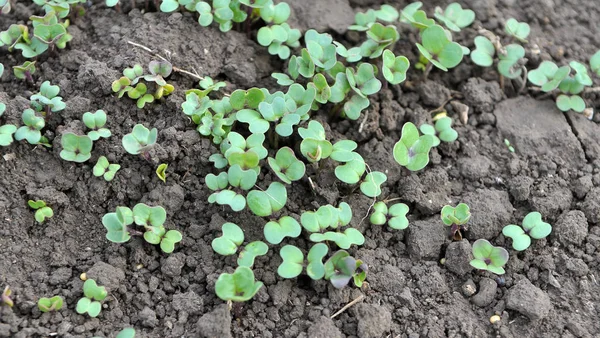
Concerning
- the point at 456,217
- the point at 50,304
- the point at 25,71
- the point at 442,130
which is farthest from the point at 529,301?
the point at 25,71

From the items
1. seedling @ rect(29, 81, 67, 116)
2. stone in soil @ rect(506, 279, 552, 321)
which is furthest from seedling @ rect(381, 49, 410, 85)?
seedling @ rect(29, 81, 67, 116)

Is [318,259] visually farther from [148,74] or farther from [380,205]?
[148,74]

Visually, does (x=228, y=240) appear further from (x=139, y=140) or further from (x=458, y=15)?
(x=458, y=15)

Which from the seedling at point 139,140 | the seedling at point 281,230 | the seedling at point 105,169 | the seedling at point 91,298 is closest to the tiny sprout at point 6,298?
the seedling at point 91,298

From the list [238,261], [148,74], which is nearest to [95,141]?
[148,74]

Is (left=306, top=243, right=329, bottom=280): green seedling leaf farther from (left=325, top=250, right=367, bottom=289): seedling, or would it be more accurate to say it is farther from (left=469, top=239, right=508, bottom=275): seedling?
(left=469, top=239, right=508, bottom=275): seedling
